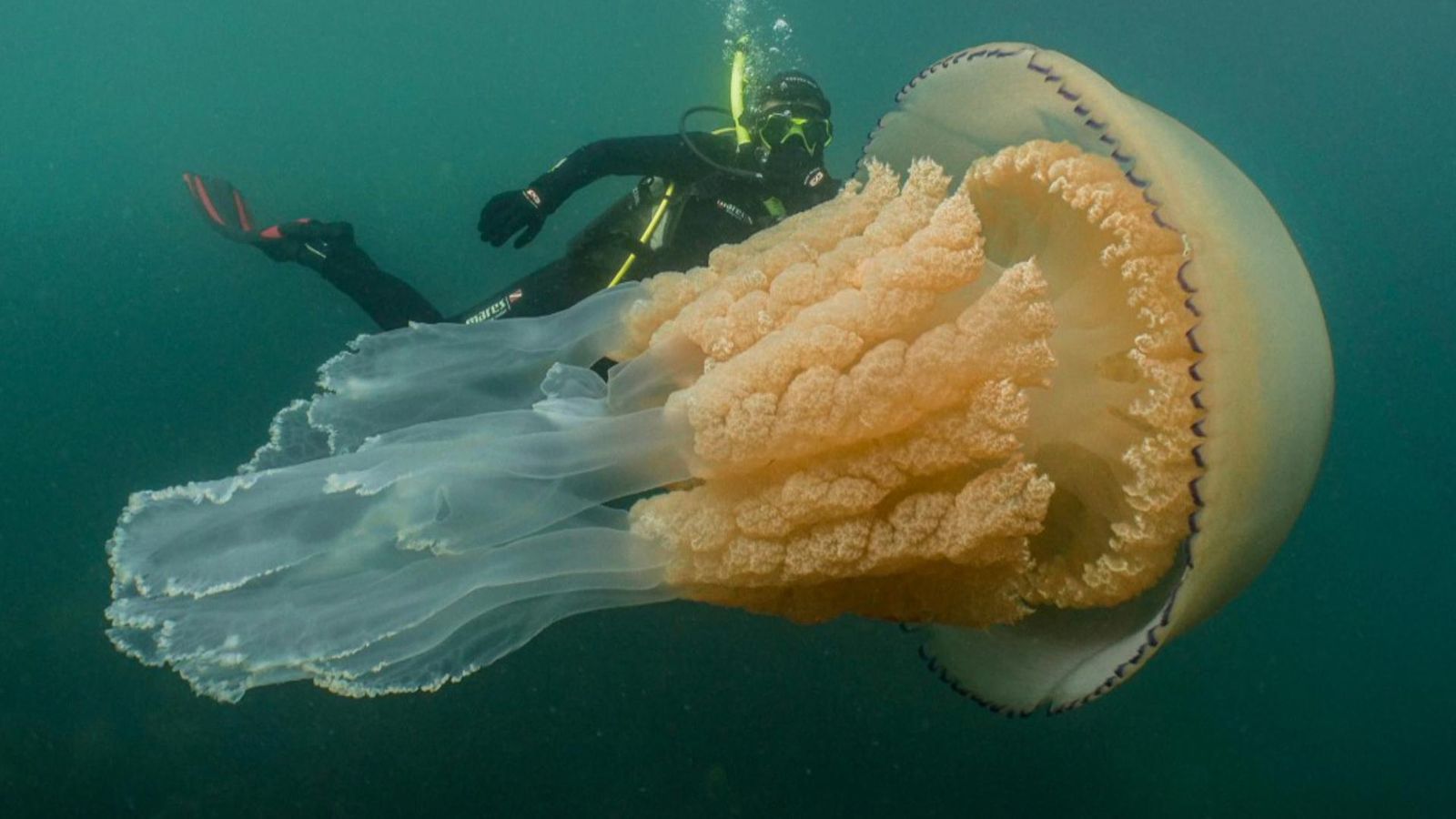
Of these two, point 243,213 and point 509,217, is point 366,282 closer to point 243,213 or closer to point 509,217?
point 509,217

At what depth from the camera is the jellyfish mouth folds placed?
6.14 feet

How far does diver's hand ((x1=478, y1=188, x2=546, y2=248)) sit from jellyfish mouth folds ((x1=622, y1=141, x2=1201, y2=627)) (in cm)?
272

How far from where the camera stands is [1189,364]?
1.72 meters

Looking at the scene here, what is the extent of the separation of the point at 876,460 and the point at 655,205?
3592 mm

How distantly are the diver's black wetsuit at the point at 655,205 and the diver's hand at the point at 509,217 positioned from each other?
14cm

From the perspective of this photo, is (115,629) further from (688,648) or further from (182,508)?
(688,648)

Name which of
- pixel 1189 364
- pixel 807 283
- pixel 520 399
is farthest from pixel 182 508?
pixel 1189 364

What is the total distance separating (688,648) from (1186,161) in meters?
7.01

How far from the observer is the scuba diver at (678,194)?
4836mm

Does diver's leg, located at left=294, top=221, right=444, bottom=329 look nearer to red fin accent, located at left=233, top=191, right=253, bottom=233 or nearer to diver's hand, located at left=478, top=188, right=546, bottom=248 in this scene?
red fin accent, located at left=233, top=191, right=253, bottom=233

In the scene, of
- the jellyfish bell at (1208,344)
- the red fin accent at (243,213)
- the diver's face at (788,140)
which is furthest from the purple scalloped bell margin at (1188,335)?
the red fin accent at (243,213)

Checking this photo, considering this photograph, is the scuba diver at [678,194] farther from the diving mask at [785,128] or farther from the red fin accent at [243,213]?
the red fin accent at [243,213]

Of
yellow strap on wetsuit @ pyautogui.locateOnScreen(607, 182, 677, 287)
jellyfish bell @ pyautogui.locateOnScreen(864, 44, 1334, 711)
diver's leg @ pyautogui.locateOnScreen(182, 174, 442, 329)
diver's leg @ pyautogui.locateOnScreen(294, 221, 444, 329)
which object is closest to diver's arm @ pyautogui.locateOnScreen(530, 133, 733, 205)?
yellow strap on wetsuit @ pyautogui.locateOnScreen(607, 182, 677, 287)

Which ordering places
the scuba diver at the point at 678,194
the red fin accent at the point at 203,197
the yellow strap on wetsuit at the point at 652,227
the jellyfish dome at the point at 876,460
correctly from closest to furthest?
the jellyfish dome at the point at 876,460, the scuba diver at the point at 678,194, the yellow strap on wetsuit at the point at 652,227, the red fin accent at the point at 203,197
